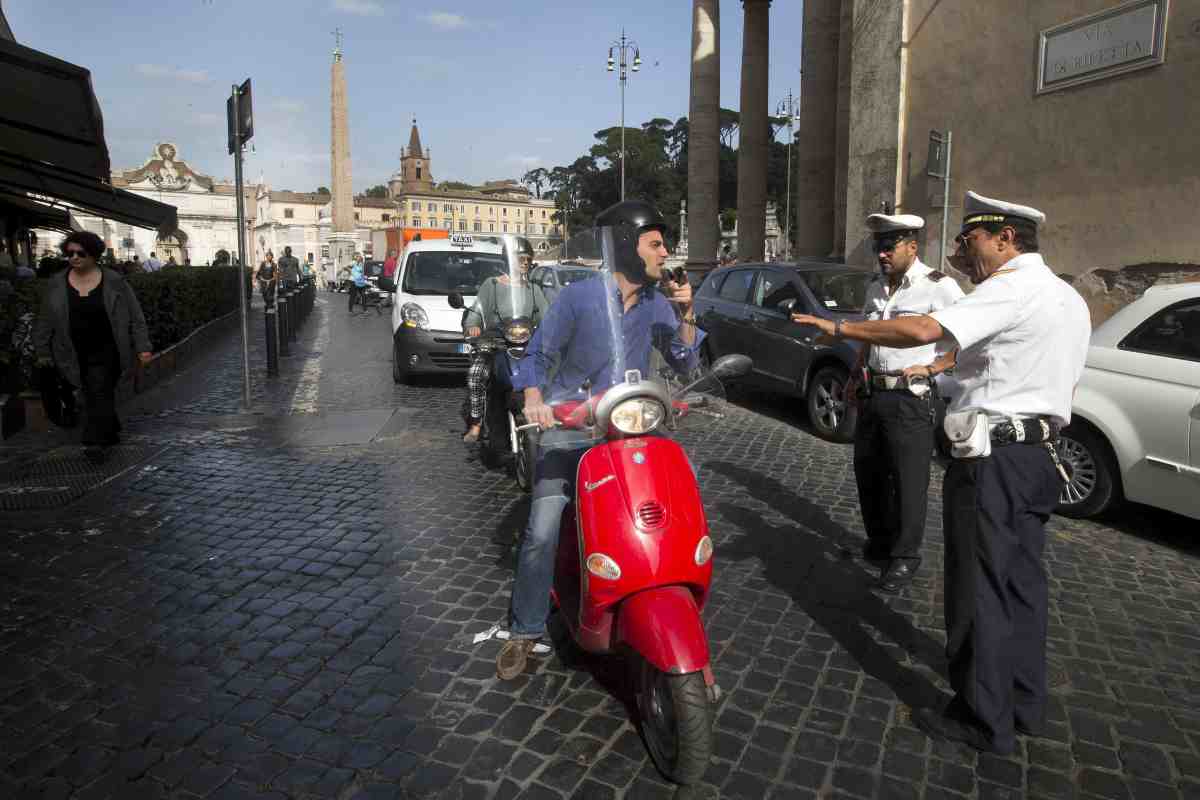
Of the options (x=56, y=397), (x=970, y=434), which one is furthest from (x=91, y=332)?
(x=970, y=434)

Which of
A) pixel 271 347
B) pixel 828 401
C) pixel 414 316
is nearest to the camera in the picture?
pixel 828 401

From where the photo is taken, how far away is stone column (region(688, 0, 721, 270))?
22.8 meters

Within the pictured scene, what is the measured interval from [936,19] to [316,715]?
495 inches

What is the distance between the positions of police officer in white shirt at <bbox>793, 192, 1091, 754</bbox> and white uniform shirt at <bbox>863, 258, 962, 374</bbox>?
4.65 feet

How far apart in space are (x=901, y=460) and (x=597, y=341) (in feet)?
6.63

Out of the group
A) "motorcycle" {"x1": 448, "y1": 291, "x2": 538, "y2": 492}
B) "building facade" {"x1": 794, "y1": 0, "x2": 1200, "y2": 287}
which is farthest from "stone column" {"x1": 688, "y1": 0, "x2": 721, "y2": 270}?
"motorcycle" {"x1": 448, "y1": 291, "x2": 538, "y2": 492}

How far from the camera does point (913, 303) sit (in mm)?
4418

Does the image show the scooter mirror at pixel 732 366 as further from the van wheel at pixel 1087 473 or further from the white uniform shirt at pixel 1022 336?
the van wheel at pixel 1087 473

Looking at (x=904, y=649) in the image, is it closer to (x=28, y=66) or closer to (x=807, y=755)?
(x=807, y=755)

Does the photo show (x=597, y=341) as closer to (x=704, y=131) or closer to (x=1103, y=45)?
(x=1103, y=45)

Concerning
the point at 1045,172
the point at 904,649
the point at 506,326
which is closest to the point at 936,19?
the point at 1045,172

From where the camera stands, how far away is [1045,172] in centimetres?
1074

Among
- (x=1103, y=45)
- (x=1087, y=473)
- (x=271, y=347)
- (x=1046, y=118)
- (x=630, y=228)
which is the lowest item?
(x=1087, y=473)

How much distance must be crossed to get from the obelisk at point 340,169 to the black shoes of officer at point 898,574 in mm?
50371
